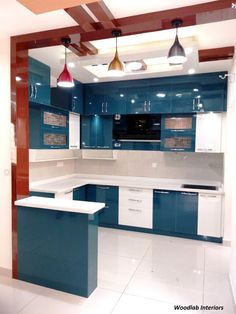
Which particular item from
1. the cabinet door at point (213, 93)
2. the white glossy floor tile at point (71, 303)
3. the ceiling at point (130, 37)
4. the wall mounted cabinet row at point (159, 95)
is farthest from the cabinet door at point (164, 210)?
the ceiling at point (130, 37)

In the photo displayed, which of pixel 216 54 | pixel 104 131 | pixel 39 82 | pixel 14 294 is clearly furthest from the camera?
pixel 104 131

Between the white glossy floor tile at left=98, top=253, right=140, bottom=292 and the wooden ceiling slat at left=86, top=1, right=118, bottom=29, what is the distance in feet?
8.64

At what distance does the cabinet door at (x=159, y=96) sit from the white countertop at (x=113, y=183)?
1306 millimetres

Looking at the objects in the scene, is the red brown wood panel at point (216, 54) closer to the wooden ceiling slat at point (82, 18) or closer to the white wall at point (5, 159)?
the wooden ceiling slat at point (82, 18)

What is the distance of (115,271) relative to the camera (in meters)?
2.90

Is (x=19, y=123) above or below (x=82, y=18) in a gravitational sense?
below

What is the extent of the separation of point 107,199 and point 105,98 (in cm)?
190

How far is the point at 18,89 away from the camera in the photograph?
8.58 feet

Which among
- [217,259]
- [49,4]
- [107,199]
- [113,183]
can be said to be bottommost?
[217,259]

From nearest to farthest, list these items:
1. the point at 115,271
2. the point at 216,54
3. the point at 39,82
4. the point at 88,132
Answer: the point at 115,271 → the point at 216,54 → the point at 39,82 → the point at 88,132

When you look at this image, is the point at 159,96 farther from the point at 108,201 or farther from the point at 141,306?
the point at 141,306

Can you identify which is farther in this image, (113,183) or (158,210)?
(113,183)

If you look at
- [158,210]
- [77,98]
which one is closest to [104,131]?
[77,98]

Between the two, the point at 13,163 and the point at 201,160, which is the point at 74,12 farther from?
the point at 201,160
